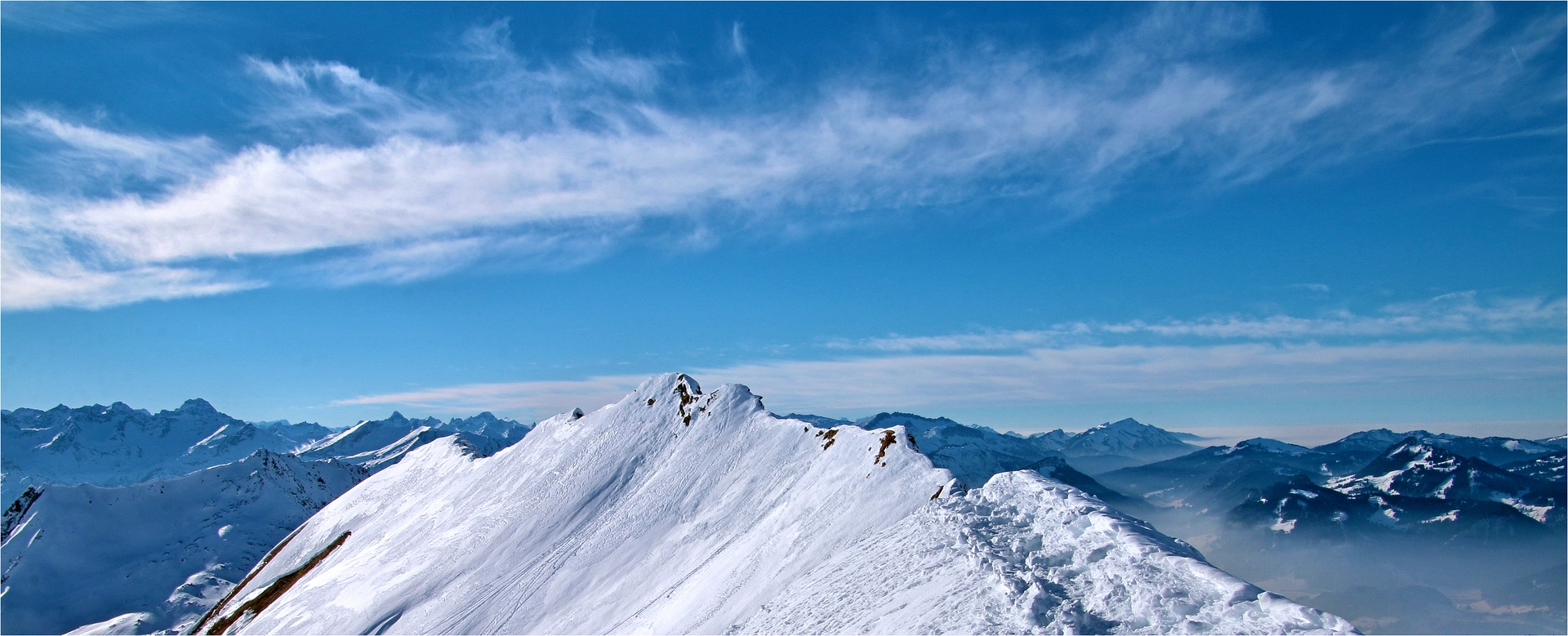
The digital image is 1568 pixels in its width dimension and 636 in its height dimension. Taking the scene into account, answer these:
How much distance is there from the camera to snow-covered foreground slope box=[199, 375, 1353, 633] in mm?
22547

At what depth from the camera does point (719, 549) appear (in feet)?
149

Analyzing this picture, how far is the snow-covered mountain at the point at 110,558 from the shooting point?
16150 cm

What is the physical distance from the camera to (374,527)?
80.8 metres

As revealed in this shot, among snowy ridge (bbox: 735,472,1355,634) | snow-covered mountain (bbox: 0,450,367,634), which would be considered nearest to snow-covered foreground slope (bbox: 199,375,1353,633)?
snowy ridge (bbox: 735,472,1355,634)

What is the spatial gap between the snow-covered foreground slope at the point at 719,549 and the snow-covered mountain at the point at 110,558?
110498mm

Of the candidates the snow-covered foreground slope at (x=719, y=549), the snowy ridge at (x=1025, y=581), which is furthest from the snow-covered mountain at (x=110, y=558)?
the snowy ridge at (x=1025, y=581)

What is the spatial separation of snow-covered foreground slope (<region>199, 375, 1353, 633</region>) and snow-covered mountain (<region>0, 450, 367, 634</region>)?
110 metres

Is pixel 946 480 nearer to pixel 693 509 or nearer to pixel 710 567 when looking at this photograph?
pixel 710 567

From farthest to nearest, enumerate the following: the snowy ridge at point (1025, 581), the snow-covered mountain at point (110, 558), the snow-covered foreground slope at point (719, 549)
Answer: the snow-covered mountain at point (110, 558), the snow-covered foreground slope at point (719, 549), the snowy ridge at point (1025, 581)

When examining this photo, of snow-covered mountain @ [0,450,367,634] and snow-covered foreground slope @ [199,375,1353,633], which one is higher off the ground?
snow-covered foreground slope @ [199,375,1353,633]

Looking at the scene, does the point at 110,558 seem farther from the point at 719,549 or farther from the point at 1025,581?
the point at 1025,581

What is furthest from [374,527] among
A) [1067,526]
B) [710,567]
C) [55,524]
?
[55,524]

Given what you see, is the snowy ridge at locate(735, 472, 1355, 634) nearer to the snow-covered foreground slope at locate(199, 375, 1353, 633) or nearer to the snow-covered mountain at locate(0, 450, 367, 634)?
the snow-covered foreground slope at locate(199, 375, 1353, 633)

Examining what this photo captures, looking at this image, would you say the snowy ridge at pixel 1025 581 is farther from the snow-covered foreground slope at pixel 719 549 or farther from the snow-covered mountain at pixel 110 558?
the snow-covered mountain at pixel 110 558
